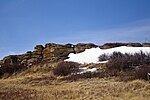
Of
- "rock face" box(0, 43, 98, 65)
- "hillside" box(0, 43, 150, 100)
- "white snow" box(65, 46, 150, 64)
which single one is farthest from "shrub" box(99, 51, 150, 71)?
"rock face" box(0, 43, 98, 65)

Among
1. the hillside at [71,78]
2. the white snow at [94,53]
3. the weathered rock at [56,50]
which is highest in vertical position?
the weathered rock at [56,50]

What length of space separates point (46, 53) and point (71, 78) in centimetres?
1524

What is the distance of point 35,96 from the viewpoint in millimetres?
14078

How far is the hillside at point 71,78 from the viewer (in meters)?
13.7


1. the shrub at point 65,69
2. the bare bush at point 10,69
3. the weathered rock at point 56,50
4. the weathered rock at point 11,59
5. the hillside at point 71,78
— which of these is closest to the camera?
the hillside at point 71,78

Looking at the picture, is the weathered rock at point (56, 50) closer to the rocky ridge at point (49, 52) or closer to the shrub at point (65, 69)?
the rocky ridge at point (49, 52)

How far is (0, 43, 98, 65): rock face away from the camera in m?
33.9

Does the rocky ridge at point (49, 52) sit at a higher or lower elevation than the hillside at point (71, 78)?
higher

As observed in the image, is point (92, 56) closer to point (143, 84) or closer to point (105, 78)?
point (105, 78)

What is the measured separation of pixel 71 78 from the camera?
66.2 feet

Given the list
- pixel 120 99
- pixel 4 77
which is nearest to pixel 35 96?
pixel 120 99

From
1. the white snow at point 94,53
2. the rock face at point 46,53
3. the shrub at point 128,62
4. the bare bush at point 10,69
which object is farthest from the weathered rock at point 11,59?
the shrub at point 128,62

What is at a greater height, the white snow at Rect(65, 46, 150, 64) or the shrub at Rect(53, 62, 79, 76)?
the white snow at Rect(65, 46, 150, 64)

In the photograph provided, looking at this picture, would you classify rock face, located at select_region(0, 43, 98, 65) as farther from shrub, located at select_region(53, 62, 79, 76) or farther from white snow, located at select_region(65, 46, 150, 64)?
shrub, located at select_region(53, 62, 79, 76)
